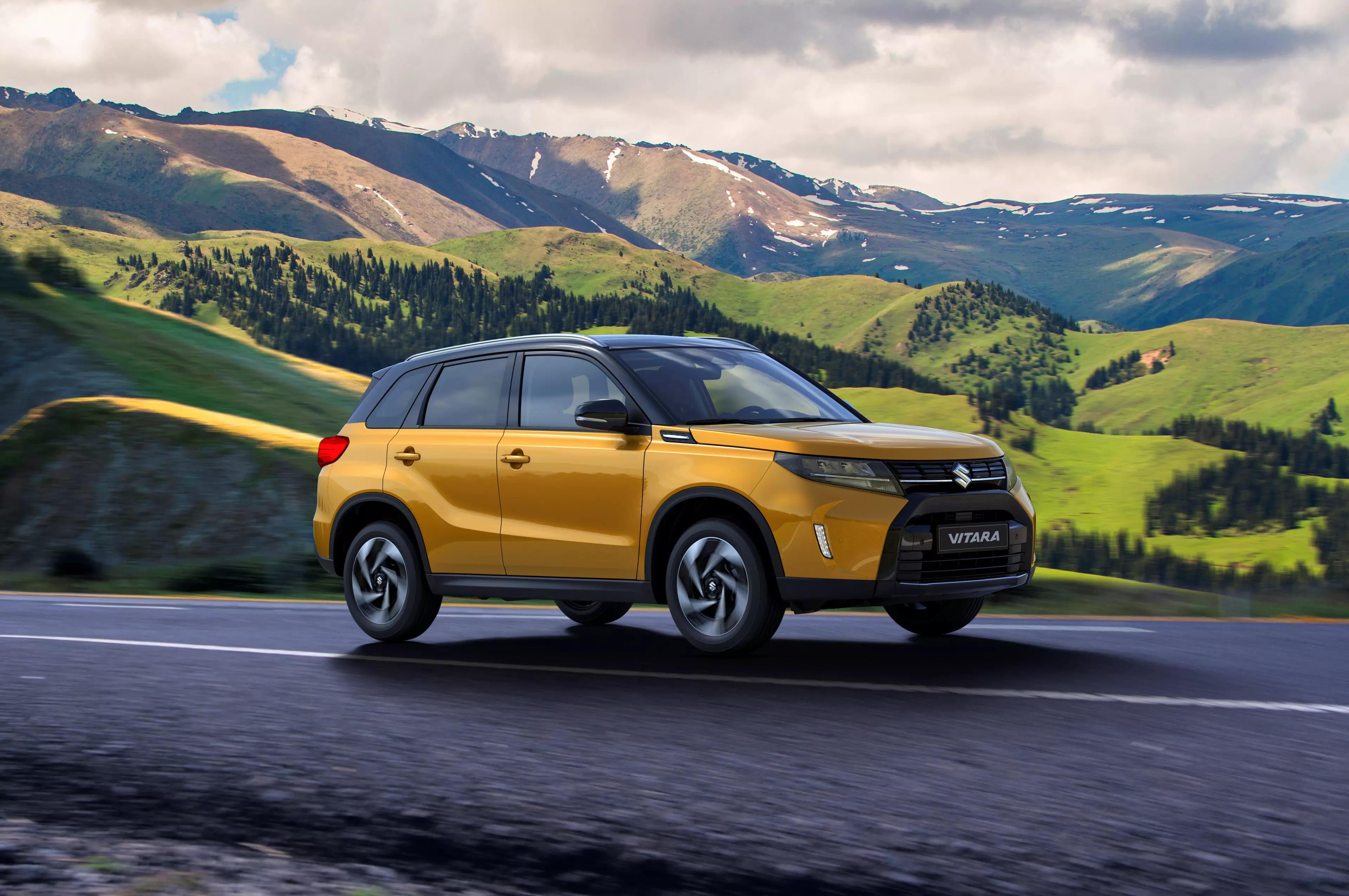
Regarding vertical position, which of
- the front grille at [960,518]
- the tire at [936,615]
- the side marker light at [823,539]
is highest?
the front grille at [960,518]

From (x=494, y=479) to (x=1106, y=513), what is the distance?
165 metres

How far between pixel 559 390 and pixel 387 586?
1891 mm

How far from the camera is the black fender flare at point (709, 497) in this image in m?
7.07

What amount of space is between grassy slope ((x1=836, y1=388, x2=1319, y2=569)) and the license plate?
138 metres

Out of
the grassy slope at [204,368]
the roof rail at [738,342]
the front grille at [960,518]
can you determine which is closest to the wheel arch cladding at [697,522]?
the front grille at [960,518]

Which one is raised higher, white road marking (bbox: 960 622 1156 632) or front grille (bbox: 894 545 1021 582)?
front grille (bbox: 894 545 1021 582)

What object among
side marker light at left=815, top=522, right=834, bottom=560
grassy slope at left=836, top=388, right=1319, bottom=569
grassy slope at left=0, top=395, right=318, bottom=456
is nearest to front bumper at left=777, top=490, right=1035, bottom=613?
side marker light at left=815, top=522, right=834, bottom=560

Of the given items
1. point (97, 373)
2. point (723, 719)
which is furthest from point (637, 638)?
point (97, 373)

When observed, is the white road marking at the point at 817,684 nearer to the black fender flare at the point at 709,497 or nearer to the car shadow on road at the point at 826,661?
the car shadow on road at the point at 826,661

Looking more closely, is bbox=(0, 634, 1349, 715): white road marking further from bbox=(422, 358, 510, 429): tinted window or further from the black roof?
the black roof

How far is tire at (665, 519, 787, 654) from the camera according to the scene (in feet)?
23.5

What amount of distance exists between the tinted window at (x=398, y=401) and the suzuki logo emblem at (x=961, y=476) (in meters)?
3.91

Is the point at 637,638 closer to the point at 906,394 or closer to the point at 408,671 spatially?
the point at 408,671

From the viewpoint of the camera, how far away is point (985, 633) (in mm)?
9078
